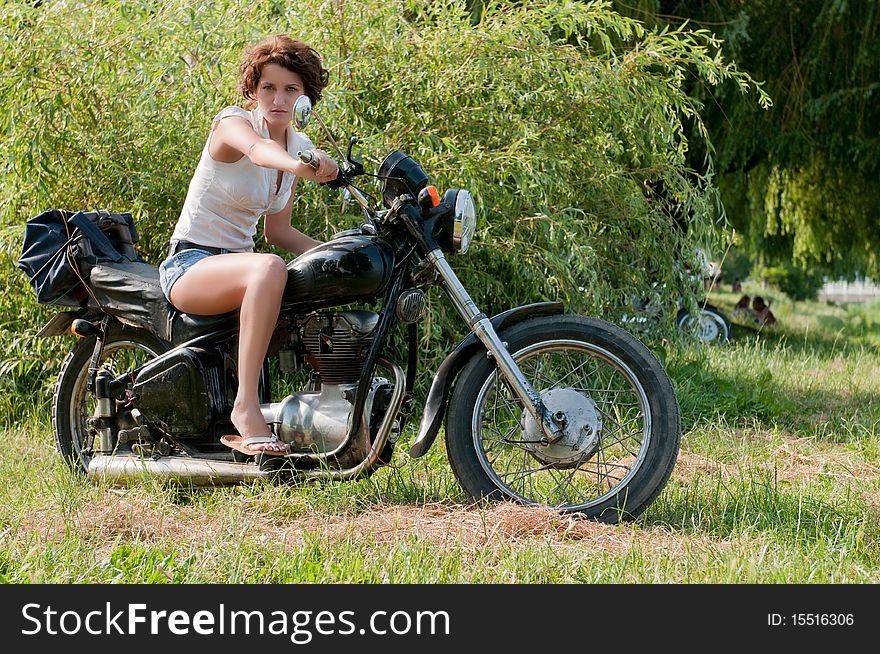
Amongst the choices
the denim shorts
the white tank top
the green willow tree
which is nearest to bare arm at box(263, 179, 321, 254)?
the white tank top

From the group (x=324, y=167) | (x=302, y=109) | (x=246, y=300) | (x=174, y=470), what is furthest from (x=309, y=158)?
(x=174, y=470)

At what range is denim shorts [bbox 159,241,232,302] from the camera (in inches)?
134

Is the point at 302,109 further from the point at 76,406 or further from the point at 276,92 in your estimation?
the point at 76,406

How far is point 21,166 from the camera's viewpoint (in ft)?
14.8

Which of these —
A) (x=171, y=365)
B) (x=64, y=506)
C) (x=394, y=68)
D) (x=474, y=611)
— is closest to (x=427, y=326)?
(x=394, y=68)

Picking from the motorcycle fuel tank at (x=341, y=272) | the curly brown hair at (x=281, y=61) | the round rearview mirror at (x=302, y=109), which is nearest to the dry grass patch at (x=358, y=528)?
the motorcycle fuel tank at (x=341, y=272)

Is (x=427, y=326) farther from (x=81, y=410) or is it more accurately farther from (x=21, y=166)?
(x=21, y=166)

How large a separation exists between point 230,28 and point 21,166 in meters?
1.12

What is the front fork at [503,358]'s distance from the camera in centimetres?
319

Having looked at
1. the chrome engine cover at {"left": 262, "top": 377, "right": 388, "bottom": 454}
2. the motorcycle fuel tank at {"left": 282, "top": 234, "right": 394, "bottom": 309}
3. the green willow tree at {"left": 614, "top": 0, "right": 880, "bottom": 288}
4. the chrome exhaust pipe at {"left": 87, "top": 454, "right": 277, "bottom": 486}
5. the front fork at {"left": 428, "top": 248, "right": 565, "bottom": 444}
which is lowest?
the chrome exhaust pipe at {"left": 87, "top": 454, "right": 277, "bottom": 486}

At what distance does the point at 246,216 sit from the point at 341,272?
50cm

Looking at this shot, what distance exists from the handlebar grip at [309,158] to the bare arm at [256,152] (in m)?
0.01

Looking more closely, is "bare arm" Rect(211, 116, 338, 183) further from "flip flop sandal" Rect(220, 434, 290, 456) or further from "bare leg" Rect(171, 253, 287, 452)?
"flip flop sandal" Rect(220, 434, 290, 456)

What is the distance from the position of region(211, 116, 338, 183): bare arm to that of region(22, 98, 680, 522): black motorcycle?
0.38 ft
